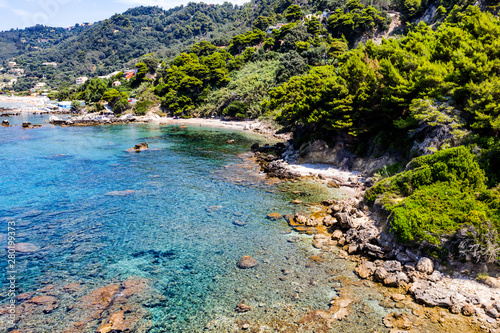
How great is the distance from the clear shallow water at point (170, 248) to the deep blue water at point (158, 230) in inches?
3.3

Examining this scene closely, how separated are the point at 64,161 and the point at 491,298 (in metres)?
47.5

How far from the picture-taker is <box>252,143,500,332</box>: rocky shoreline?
13664 mm

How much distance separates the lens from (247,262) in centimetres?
1775

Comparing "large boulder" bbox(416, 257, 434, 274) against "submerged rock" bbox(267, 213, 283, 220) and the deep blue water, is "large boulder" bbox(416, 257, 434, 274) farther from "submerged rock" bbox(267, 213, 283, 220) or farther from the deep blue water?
"submerged rock" bbox(267, 213, 283, 220)

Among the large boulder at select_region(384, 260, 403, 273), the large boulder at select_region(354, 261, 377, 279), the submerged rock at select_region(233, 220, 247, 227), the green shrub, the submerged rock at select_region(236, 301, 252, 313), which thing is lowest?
the submerged rock at select_region(236, 301, 252, 313)

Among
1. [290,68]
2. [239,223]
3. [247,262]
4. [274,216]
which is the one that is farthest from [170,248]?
[290,68]

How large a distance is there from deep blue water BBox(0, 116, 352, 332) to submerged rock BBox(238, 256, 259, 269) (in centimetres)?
42

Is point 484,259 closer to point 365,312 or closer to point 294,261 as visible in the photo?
point 365,312

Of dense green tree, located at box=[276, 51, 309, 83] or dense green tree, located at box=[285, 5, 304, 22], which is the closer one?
dense green tree, located at box=[276, 51, 309, 83]

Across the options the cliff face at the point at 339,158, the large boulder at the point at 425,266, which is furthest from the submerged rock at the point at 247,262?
the cliff face at the point at 339,158

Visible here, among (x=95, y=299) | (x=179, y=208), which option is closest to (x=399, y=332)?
(x=95, y=299)

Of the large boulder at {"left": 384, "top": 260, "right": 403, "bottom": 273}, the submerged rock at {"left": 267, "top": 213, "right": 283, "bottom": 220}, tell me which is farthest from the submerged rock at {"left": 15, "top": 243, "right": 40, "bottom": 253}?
the large boulder at {"left": 384, "top": 260, "right": 403, "bottom": 273}

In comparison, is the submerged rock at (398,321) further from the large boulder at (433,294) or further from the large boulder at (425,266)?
the large boulder at (425,266)

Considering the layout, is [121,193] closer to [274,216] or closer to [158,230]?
[158,230]
